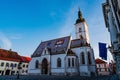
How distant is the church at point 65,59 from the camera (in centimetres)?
3078

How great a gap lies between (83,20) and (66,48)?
1818cm

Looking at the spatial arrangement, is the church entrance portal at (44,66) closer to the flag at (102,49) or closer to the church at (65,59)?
the church at (65,59)

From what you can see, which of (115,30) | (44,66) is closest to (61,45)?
(44,66)

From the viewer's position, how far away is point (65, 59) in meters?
32.2

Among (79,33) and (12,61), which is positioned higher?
(79,33)

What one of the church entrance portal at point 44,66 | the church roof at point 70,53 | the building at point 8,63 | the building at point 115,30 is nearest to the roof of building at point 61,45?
the church roof at point 70,53

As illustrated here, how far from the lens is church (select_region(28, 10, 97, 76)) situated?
30781 millimetres

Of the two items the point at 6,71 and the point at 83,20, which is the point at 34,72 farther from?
the point at 83,20

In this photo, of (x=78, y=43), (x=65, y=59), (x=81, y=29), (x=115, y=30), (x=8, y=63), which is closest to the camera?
(x=115, y=30)

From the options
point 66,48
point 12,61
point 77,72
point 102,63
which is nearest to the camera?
point 77,72

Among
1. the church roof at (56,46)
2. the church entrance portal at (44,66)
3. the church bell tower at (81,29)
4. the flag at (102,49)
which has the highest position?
the church bell tower at (81,29)

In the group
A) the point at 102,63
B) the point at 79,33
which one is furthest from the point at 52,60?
the point at 102,63

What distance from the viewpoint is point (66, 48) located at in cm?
3369

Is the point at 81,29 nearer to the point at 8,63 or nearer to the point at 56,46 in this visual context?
the point at 56,46
